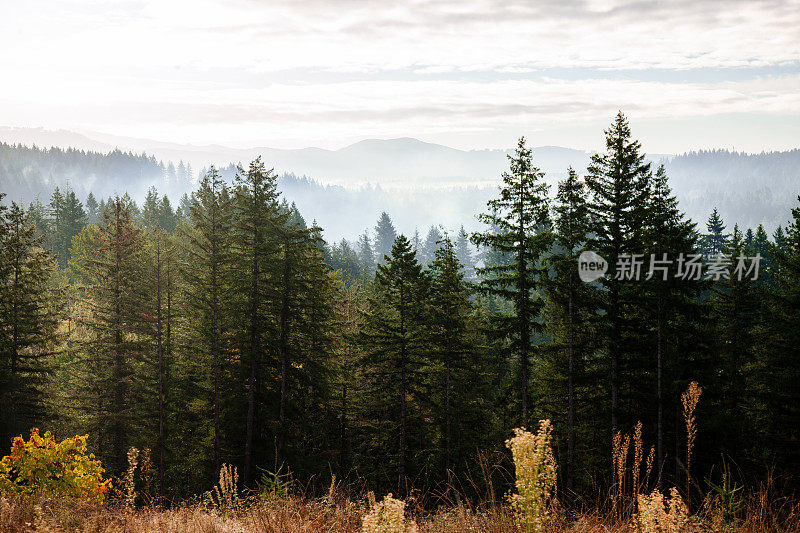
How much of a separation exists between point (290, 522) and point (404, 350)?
66.4 feet

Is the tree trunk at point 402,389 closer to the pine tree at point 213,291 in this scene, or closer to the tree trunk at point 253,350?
the tree trunk at point 253,350

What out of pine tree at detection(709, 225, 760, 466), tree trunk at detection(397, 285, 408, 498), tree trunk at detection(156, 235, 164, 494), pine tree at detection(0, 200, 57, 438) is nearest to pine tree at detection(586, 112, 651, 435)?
tree trunk at detection(397, 285, 408, 498)

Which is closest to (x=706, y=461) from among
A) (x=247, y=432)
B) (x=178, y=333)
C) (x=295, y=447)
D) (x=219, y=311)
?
(x=295, y=447)

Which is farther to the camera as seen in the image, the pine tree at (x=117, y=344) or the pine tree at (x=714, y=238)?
the pine tree at (x=714, y=238)

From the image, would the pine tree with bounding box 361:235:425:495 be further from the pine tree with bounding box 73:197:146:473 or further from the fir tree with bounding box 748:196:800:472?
the fir tree with bounding box 748:196:800:472

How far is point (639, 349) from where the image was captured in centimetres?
2300

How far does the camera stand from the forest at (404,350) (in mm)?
22094

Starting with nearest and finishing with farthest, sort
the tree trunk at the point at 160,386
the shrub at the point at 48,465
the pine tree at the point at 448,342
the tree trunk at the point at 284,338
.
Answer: the shrub at the point at 48,465
the tree trunk at the point at 284,338
the pine tree at the point at 448,342
the tree trunk at the point at 160,386

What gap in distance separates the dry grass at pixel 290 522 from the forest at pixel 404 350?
643 inches

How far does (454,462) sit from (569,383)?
8226mm

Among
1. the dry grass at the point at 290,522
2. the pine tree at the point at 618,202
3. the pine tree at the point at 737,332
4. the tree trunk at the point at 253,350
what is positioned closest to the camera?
the dry grass at the point at 290,522

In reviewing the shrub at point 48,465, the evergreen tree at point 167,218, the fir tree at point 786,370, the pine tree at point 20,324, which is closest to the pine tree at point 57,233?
the evergreen tree at point 167,218

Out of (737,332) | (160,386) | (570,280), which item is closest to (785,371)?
(737,332)

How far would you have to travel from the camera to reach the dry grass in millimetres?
4852
